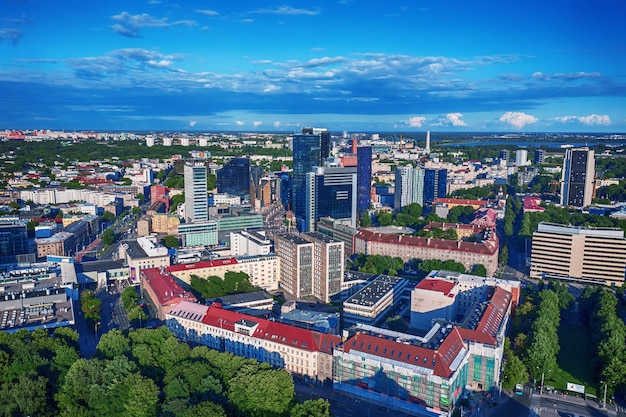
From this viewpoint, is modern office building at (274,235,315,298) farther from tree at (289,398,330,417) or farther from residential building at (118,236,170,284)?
tree at (289,398,330,417)

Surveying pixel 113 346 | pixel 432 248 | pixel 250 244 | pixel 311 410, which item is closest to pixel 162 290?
pixel 113 346

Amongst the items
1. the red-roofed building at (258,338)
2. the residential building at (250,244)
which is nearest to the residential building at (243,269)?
the residential building at (250,244)

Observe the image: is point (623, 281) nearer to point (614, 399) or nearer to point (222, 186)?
point (614, 399)

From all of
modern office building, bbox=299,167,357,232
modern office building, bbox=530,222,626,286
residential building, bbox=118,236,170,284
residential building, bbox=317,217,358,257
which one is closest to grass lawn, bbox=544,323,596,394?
modern office building, bbox=530,222,626,286

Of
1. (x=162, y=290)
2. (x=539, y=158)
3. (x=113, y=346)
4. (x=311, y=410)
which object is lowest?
(x=113, y=346)

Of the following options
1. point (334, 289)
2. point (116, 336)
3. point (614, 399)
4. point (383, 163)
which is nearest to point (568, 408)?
point (614, 399)

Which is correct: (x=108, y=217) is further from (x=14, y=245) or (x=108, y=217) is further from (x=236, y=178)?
(x=14, y=245)
